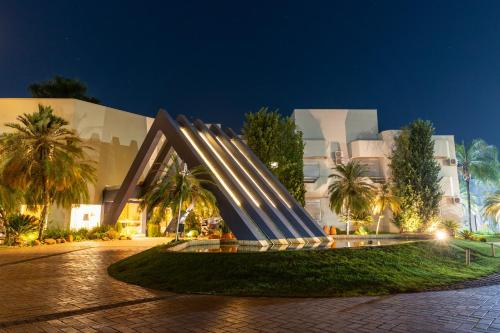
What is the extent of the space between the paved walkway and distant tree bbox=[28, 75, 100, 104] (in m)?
34.9

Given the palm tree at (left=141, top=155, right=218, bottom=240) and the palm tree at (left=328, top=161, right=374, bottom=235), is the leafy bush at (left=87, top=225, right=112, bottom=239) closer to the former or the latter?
the palm tree at (left=141, top=155, right=218, bottom=240)

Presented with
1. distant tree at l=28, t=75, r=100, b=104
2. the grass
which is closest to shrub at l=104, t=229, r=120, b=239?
the grass

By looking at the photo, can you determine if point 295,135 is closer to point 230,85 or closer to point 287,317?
point 287,317

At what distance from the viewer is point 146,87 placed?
226ft

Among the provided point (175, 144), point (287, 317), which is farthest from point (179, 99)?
point (287, 317)

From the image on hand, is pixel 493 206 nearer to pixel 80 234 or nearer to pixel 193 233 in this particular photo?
pixel 193 233

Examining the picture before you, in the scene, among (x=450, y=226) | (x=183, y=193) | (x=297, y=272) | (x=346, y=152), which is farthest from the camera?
(x=346, y=152)

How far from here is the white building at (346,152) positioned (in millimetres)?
29812

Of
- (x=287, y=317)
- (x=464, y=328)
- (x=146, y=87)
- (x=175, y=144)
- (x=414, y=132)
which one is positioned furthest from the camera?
(x=146, y=87)

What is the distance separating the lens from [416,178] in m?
26.5

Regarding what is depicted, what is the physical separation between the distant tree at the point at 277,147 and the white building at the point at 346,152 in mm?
6217

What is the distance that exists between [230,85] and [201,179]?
6421 cm

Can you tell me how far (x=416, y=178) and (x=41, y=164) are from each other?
26.2m

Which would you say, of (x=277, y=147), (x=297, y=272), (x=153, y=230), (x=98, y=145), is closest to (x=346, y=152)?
(x=277, y=147)
